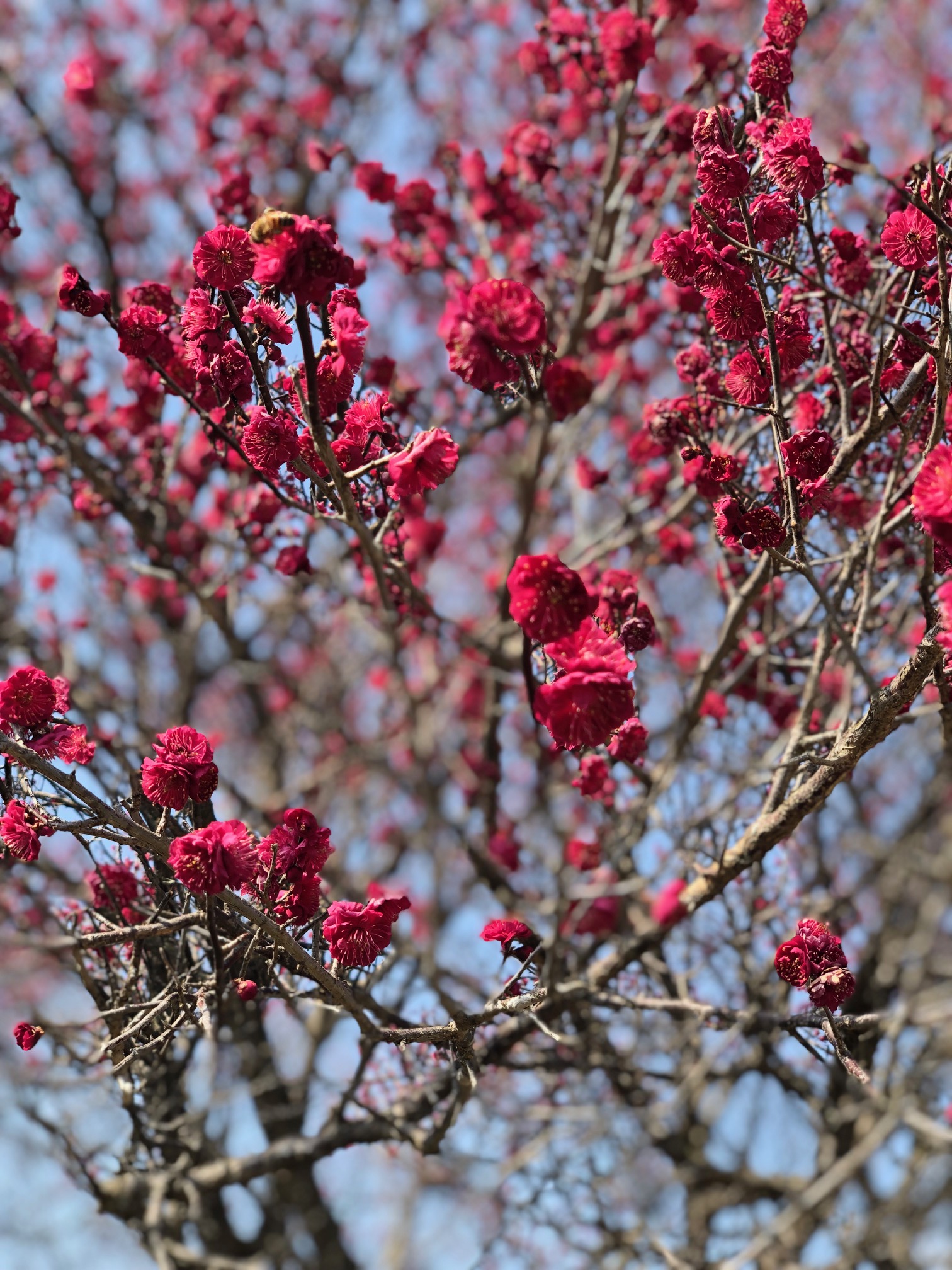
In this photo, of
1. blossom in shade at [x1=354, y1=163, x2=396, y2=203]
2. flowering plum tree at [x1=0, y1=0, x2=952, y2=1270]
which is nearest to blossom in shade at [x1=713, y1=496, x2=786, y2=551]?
flowering plum tree at [x1=0, y1=0, x2=952, y2=1270]

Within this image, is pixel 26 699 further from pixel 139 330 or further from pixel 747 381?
pixel 747 381

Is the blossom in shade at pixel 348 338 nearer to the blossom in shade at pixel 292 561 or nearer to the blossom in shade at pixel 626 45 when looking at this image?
the blossom in shade at pixel 292 561

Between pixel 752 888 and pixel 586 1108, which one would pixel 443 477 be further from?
pixel 586 1108

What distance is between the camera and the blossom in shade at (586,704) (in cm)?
200

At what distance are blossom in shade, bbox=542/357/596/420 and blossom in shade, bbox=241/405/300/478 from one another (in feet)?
2.29

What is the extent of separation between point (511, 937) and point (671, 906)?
3.40 feet

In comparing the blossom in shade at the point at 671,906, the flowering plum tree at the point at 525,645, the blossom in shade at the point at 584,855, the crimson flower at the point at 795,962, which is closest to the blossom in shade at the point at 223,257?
the flowering plum tree at the point at 525,645

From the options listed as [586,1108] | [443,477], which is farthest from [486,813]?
[443,477]

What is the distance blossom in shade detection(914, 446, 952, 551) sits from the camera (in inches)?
72.8

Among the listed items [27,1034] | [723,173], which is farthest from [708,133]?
[27,1034]

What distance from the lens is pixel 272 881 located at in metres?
2.45

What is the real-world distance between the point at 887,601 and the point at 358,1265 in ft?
14.8

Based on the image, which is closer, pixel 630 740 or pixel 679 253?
pixel 679 253

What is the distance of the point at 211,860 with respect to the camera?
2061 mm
